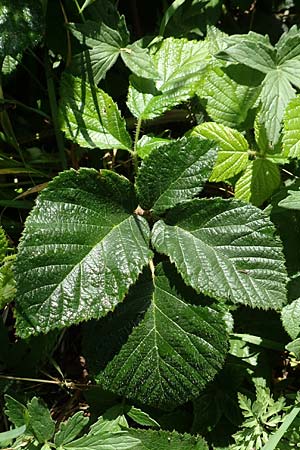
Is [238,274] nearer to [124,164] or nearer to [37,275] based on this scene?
[37,275]

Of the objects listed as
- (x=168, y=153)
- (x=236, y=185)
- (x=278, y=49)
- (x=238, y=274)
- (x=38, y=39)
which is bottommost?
(x=238, y=274)

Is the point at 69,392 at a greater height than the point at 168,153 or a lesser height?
lesser

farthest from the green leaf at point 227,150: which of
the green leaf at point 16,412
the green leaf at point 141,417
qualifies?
the green leaf at point 16,412

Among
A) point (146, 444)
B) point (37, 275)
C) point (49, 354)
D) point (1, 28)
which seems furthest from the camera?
point (49, 354)

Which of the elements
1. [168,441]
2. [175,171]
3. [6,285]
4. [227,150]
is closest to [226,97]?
[227,150]

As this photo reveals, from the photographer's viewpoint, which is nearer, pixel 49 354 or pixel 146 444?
pixel 146 444

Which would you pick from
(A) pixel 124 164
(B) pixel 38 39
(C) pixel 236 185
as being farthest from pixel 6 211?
(C) pixel 236 185

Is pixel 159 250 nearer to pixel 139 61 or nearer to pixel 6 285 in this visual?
pixel 6 285

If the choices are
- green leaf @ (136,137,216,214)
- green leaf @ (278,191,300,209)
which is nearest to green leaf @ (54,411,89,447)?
green leaf @ (136,137,216,214)
